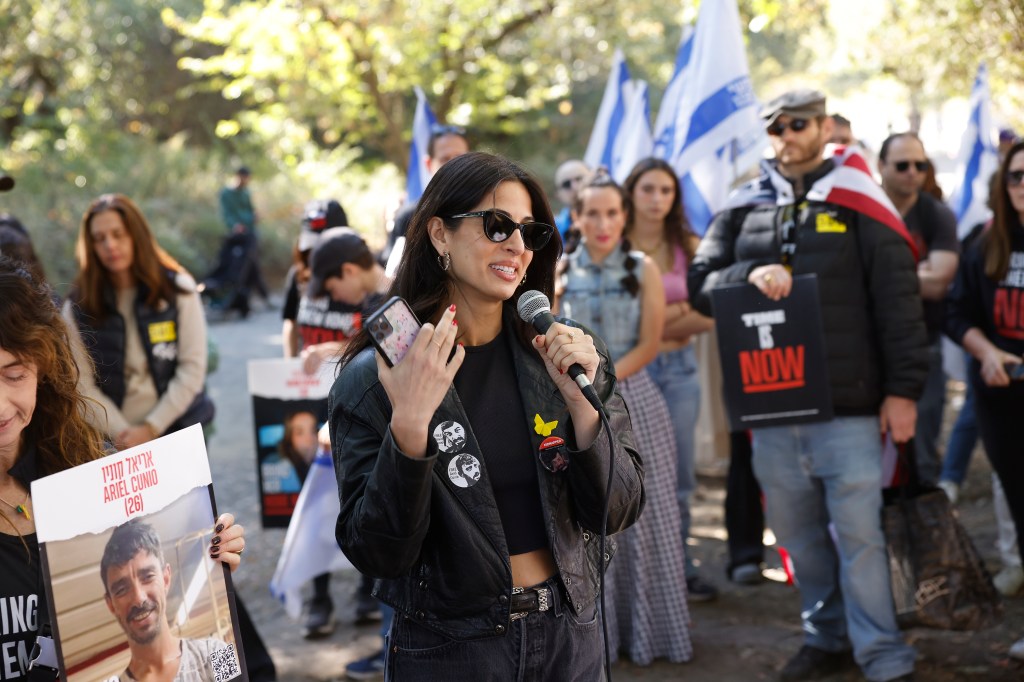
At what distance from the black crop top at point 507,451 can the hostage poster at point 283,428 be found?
131 inches

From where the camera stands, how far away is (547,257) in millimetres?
3000

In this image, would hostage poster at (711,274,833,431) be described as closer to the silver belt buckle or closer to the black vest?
the silver belt buckle

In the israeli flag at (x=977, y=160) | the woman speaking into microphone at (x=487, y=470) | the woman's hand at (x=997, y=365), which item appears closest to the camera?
the woman speaking into microphone at (x=487, y=470)

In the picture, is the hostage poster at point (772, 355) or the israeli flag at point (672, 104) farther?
the israeli flag at point (672, 104)

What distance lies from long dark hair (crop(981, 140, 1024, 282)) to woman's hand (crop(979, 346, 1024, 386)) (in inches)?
14.7

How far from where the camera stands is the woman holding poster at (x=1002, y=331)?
523 centimetres

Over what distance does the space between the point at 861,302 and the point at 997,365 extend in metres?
0.83

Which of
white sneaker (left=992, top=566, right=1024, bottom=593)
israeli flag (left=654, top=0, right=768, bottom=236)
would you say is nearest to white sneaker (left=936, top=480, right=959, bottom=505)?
white sneaker (left=992, top=566, right=1024, bottom=593)

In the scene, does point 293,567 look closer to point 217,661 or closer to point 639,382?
point 639,382

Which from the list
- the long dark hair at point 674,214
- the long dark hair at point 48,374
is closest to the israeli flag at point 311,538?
the long dark hair at point 674,214

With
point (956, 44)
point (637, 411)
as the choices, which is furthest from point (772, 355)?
point (956, 44)

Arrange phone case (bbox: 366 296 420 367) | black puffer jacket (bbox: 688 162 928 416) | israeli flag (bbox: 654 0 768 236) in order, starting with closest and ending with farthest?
phone case (bbox: 366 296 420 367), black puffer jacket (bbox: 688 162 928 416), israeli flag (bbox: 654 0 768 236)

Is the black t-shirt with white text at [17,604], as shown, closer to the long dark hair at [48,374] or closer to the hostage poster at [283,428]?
→ the long dark hair at [48,374]

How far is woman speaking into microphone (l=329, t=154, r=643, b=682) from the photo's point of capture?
101 inches
